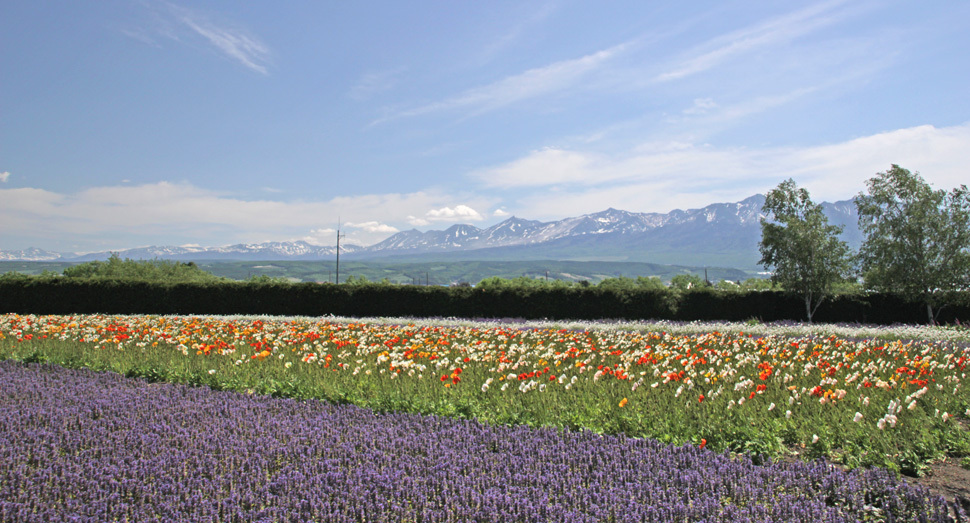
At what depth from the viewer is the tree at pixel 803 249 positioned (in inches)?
930

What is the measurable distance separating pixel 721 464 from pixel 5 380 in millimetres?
9396

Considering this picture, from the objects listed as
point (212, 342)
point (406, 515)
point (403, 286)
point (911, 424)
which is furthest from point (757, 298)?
point (406, 515)

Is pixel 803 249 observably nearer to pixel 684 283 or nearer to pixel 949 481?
pixel 949 481

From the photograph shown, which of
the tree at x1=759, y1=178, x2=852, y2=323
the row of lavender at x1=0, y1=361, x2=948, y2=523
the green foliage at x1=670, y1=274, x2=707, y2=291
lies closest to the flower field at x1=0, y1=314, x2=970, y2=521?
the row of lavender at x1=0, y1=361, x2=948, y2=523

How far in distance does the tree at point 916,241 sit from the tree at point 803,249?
4.47ft

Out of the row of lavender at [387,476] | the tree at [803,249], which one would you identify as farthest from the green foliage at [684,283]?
the row of lavender at [387,476]

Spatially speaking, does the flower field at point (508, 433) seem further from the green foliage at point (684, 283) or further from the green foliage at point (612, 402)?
the green foliage at point (684, 283)

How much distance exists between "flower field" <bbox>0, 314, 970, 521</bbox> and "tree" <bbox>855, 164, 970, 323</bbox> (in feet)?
53.6

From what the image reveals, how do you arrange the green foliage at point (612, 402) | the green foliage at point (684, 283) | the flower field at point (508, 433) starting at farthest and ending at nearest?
the green foliage at point (684, 283) < the green foliage at point (612, 402) < the flower field at point (508, 433)

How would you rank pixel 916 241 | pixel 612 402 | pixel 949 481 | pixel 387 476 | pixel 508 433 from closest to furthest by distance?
pixel 387 476 < pixel 949 481 < pixel 508 433 < pixel 612 402 < pixel 916 241

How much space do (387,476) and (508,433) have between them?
53.6 inches

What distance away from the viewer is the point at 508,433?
5.07 metres

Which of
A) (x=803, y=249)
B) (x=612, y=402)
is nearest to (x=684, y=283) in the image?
(x=803, y=249)

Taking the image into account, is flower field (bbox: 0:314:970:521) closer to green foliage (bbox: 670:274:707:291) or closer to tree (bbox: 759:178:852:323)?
green foliage (bbox: 670:274:707:291)
